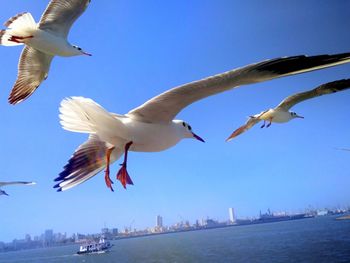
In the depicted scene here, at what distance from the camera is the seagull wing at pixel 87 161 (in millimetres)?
2383

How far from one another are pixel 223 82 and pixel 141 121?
0.64 meters

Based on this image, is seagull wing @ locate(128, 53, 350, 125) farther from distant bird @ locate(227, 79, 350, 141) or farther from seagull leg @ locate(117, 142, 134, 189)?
distant bird @ locate(227, 79, 350, 141)

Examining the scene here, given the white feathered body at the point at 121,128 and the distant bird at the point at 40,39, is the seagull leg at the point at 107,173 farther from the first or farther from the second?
the distant bird at the point at 40,39

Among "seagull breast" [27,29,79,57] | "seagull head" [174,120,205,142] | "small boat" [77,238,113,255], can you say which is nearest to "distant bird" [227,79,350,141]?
"seagull breast" [27,29,79,57]

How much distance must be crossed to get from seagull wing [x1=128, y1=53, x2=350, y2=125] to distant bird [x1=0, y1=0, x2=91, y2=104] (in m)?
2.66

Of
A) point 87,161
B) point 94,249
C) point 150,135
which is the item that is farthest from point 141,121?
point 94,249

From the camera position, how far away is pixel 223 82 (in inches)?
70.2

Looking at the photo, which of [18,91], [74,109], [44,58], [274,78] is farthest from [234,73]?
[44,58]

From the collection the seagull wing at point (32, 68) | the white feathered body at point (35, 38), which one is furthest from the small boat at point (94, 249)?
the white feathered body at point (35, 38)

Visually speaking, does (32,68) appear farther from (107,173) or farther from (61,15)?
(107,173)

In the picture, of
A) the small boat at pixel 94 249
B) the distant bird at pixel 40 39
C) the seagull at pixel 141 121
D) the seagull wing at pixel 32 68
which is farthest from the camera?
the small boat at pixel 94 249

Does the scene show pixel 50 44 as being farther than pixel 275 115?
No

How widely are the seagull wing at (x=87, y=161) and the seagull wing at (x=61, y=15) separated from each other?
10.0 ft

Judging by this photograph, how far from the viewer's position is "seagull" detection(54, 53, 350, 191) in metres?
1.67
